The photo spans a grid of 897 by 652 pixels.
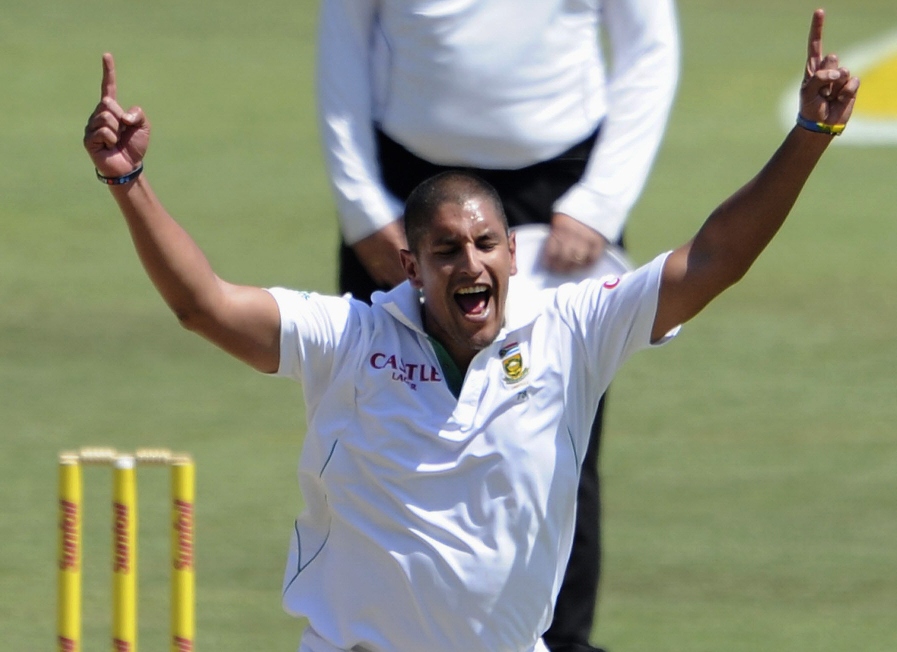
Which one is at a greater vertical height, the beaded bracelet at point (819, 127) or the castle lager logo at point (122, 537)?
the beaded bracelet at point (819, 127)

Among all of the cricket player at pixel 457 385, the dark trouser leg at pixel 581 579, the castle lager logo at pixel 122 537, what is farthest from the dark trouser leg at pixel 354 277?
the castle lager logo at pixel 122 537

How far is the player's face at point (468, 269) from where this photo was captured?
3865mm

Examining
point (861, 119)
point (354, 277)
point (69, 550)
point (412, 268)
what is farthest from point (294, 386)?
point (861, 119)

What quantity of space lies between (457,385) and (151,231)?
71cm

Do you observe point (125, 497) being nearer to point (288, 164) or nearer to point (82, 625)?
point (82, 625)

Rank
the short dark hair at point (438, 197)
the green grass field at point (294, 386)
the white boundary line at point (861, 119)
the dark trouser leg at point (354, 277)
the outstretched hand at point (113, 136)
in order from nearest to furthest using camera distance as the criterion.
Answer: the outstretched hand at point (113, 136) < the short dark hair at point (438, 197) < the dark trouser leg at point (354, 277) < the green grass field at point (294, 386) < the white boundary line at point (861, 119)

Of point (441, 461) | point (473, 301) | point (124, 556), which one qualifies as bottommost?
point (124, 556)

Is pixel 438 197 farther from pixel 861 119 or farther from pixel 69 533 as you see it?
pixel 861 119

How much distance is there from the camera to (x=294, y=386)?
8.37 metres

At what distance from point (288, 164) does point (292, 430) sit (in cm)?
510

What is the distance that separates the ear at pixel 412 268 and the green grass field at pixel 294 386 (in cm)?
190

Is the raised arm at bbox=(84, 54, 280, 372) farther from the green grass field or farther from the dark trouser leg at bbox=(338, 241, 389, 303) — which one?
the green grass field

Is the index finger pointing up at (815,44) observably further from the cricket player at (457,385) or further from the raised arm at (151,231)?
the raised arm at (151,231)

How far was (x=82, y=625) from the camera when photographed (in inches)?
227
